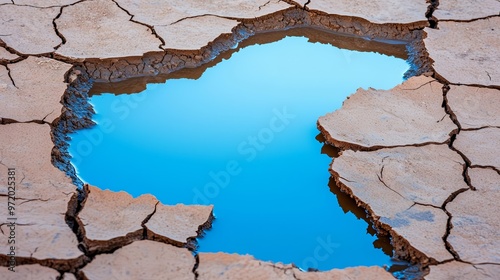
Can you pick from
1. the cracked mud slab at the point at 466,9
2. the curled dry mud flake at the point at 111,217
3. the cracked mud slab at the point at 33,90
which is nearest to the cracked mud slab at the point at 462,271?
the curled dry mud flake at the point at 111,217

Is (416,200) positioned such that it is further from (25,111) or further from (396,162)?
(25,111)

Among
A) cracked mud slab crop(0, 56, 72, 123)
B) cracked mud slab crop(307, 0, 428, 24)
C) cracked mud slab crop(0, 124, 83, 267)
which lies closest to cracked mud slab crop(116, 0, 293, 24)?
cracked mud slab crop(307, 0, 428, 24)

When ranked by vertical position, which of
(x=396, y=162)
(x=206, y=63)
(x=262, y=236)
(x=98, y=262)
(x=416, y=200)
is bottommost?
(x=98, y=262)

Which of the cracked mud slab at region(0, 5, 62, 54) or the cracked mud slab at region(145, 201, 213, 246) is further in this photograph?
the cracked mud slab at region(0, 5, 62, 54)

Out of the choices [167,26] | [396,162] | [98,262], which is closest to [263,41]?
[167,26]

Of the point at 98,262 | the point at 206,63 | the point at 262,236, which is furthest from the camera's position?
the point at 206,63

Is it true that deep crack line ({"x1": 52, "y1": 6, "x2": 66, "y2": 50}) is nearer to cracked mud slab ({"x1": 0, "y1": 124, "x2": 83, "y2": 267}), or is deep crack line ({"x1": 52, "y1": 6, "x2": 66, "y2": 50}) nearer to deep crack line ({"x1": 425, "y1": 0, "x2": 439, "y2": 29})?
cracked mud slab ({"x1": 0, "y1": 124, "x2": 83, "y2": 267})

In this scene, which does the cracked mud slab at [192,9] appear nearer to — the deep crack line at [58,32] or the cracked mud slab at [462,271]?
the deep crack line at [58,32]
